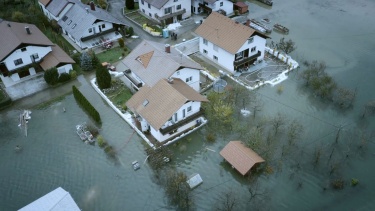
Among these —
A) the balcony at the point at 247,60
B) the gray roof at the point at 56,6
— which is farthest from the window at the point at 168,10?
the balcony at the point at 247,60

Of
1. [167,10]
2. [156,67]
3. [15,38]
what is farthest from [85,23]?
[156,67]

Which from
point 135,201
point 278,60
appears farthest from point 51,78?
point 278,60

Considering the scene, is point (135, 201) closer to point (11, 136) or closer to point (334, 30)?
point (11, 136)

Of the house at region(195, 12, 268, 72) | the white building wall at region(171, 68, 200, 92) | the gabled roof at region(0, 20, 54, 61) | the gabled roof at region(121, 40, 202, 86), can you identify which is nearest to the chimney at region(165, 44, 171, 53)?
the gabled roof at region(121, 40, 202, 86)

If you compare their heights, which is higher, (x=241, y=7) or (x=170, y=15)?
(x=170, y=15)

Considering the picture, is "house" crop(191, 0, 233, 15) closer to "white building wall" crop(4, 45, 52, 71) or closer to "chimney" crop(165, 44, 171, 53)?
"chimney" crop(165, 44, 171, 53)

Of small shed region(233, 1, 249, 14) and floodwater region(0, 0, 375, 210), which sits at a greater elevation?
small shed region(233, 1, 249, 14)

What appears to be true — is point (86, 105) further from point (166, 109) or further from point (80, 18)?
point (80, 18)

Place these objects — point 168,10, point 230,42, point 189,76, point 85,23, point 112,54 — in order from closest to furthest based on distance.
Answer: point 189,76, point 230,42, point 112,54, point 85,23, point 168,10

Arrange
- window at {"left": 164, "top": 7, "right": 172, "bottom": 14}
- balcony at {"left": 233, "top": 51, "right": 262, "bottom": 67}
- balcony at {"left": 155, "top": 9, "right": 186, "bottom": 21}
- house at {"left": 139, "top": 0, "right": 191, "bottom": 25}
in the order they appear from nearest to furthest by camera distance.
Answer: balcony at {"left": 233, "top": 51, "right": 262, "bottom": 67}, house at {"left": 139, "top": 0, "right": 191, "bottom": 25}, balcony at {"left": 155, "top": 9, "right": 186, "bottom": 21}, window at {"left": 164, "top": 7, "right": 172, "bottom": 14}
